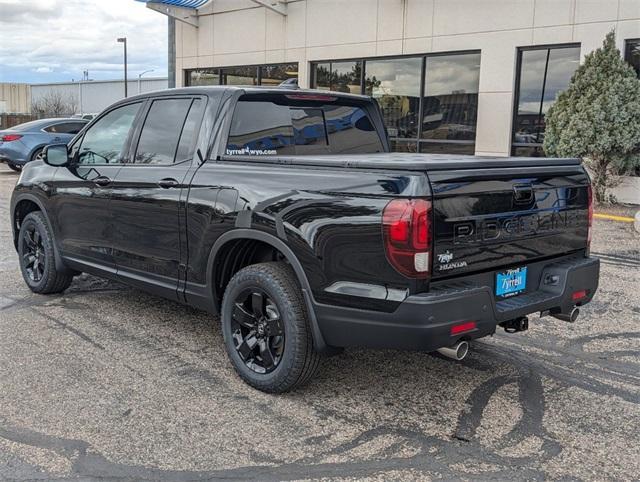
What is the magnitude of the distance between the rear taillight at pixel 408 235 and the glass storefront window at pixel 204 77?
60.2 feet

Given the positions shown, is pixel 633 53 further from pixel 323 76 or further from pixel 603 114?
pixel 323 76

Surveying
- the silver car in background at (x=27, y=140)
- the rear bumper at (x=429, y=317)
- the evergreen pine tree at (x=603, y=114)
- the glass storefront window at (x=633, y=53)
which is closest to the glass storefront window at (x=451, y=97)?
the evergreen pine tree at (x=603, y=114)

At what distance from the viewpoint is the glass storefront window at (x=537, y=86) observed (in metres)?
→ 13.4

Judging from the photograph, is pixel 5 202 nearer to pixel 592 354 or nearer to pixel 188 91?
pixel 188 91

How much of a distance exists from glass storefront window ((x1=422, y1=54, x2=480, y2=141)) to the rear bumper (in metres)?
11.5

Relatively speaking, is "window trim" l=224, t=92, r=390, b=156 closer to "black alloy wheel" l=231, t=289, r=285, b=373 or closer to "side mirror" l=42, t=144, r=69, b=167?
"black alloy wheel" l=231, t=289, r=285, b=373

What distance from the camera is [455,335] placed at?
342cm

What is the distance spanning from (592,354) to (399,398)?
63.1 inches

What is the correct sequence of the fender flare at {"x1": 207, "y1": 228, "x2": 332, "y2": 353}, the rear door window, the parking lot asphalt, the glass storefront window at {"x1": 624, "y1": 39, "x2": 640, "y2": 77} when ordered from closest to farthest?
1. the parking lot asphalt
2. the fender flare at {"x1": 207, "y1": 228, "x2": 332, "y2": 353}
3. the glass storefront window at {"x1": 624, "y1": 39, "x2": 640, "y2": 77}
4. the rear door window

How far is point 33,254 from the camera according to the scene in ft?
20.7

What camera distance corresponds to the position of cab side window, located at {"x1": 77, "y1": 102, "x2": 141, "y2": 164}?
5.27 metres

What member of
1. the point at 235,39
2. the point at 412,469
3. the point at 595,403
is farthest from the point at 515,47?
the point at 412,469

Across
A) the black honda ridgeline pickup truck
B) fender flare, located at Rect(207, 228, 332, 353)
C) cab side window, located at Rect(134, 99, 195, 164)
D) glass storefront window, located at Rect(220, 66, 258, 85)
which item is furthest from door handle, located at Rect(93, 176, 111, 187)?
glass storefront window, located at Rect(220, 66, 258, 85)

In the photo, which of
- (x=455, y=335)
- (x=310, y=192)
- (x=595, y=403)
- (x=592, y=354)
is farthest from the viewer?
(x=592, y=354)
